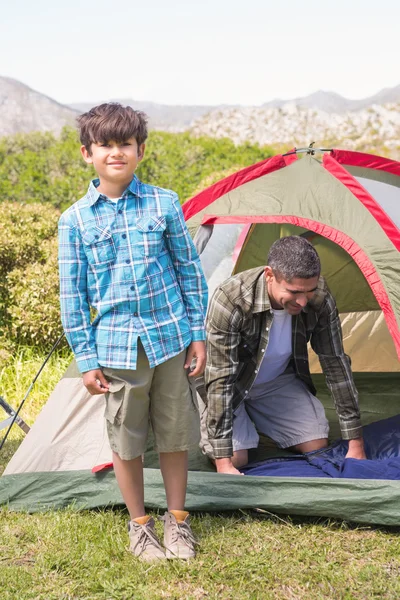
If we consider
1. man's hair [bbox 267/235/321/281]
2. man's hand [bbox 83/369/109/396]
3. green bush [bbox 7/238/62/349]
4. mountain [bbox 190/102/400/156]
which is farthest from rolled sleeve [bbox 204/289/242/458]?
mountain [bbox 190/102/400/156]

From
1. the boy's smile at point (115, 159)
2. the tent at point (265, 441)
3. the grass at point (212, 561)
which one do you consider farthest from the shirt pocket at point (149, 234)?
the grass at point (212, 561)

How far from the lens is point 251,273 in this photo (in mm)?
3088

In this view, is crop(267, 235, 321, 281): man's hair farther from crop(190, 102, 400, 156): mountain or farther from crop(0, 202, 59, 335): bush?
crop(190, 102, 400, 156): mountain

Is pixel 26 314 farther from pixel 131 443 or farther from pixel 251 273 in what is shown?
pixel 131 443

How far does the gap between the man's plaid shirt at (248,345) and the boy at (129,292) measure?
1.58ft

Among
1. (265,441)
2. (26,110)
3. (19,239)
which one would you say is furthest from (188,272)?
(26,110)

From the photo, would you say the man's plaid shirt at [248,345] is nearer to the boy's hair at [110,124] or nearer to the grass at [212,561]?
the grass at [212,561]

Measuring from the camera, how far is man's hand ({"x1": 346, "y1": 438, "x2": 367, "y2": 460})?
311cm

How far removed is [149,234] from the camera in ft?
7.84

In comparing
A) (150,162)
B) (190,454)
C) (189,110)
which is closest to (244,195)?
(190,454)

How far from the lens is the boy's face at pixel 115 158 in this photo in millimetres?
2332

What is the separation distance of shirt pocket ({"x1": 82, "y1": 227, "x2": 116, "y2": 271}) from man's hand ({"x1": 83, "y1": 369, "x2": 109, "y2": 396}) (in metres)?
0.33

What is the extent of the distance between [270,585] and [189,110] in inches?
1601

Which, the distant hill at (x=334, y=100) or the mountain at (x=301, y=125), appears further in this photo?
the distant hill at (x=334, y=100)
